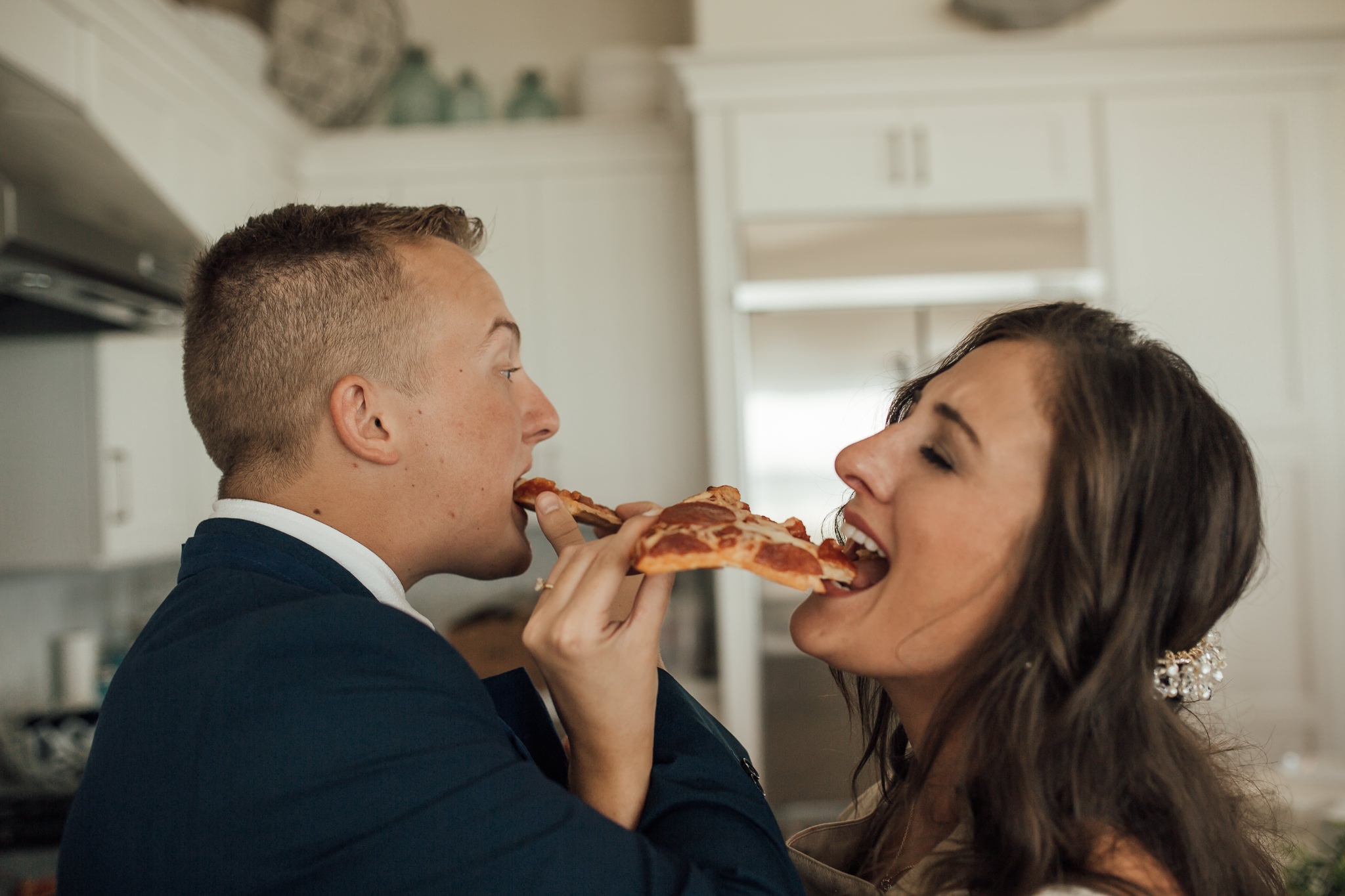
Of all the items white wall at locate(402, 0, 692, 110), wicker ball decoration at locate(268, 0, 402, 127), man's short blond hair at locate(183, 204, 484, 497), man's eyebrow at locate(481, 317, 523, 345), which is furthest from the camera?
white wall at locate(402, 0, 692, 110)

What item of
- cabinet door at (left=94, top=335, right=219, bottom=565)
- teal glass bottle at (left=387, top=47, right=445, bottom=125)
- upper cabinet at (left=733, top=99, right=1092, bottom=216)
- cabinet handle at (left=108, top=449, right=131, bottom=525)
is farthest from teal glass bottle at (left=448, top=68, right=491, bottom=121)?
cabinet handle at (left=108, top=449, right=131, bottom=525)

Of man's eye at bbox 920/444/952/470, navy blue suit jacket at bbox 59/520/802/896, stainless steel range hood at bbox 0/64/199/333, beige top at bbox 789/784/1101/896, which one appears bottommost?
beige top at bbox 789/784/1101/896

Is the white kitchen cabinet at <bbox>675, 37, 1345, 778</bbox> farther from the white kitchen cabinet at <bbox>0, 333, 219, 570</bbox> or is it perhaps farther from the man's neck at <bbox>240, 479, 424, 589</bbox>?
the man's neck at <bbox>240, 479, 424, 589</bbox>

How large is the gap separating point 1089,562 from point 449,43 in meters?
4.08

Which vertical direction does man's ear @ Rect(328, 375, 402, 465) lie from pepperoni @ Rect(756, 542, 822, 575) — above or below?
above

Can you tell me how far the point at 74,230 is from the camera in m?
1.91

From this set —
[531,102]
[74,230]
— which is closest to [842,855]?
[74,230]

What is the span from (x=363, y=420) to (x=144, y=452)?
2.02 meters

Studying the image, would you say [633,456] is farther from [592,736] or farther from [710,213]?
[592,736]

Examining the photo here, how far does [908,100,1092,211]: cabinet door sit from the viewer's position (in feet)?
10.4

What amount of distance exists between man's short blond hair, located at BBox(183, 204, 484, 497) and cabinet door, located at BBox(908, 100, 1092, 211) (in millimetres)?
2390

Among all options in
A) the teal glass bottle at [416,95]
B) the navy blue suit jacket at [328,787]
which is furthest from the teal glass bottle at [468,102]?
the navy blue suit jacket at [328,787]

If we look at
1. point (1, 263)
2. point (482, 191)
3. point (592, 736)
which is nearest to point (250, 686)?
point (592, 736)

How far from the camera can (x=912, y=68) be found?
10.2 feet
